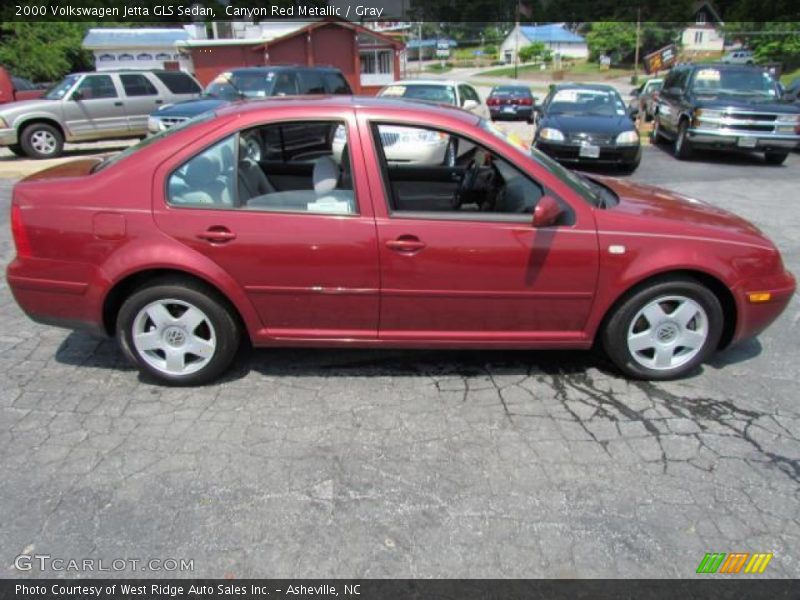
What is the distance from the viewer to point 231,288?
3246 millimetres

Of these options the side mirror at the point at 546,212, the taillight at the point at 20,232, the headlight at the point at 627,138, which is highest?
the headlight at the point at 627,138

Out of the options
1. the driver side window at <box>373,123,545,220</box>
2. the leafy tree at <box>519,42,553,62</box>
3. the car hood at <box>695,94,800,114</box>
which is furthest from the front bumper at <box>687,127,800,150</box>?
the leafy tree at <box>519,42,553,62</box>

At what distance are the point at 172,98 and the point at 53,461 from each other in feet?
41.5

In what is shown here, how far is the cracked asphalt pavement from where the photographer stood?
2.37 metres

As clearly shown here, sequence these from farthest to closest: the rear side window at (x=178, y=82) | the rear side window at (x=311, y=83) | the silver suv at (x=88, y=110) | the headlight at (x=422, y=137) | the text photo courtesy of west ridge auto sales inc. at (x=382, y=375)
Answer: the rear side window at (x=178, y=82)
the silver suv at (x=88, y=110)
the rear side window at (x=311, y=83)
the headlight at (x=422, y=137)
the text photo courtesy of west ridge auto sales inc. at (x=382, y=375)

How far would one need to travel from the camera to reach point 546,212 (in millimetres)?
3088

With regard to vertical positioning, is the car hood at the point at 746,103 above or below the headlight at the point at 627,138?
above

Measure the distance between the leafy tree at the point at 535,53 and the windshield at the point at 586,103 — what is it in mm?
60931

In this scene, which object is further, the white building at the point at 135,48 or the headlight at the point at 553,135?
the white building at the point at 135,48

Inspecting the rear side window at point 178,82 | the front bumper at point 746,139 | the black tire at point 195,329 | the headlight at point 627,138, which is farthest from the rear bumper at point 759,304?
the rear side window at point 178,82

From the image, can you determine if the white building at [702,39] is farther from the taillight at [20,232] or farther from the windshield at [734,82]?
the taillight at [20,232]

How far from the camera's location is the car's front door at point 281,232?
3166 mm

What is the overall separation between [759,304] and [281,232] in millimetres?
2794

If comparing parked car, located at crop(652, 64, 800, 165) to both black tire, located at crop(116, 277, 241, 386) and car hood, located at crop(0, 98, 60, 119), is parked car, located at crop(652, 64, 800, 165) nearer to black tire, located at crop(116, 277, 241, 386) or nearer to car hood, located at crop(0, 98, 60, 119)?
black tire, located at crop(116, 277, 241, 386)
